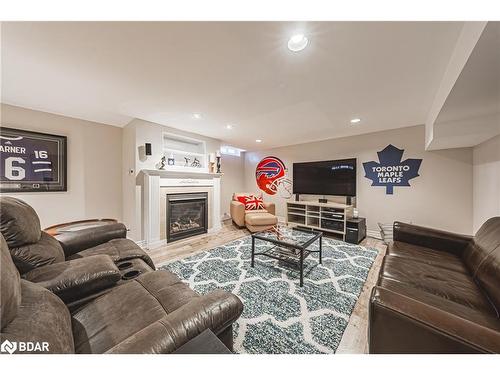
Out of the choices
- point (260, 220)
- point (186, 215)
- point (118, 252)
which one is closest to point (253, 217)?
point (260, 220)

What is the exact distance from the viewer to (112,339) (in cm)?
79

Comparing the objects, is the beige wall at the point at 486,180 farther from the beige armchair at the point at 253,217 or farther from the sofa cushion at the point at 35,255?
the sofa cushion at the point at 35,255

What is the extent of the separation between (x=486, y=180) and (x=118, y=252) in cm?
423

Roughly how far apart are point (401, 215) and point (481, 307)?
2.61m

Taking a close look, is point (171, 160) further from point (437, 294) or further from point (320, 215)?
point (437, 294)

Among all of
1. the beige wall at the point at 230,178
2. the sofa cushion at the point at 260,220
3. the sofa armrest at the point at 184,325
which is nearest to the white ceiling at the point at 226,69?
the sofa armrest at the point at 184,325

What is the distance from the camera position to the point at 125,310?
3.11 feet

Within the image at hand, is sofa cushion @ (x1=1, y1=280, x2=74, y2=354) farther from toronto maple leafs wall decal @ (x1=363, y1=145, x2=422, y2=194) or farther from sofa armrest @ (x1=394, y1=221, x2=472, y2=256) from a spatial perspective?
toronto maple leafs wall decal @ (x1=363, y1=145, x2=422, y2=194)

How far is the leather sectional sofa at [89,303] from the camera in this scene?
0.61 meters

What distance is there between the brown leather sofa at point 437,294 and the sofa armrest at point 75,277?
1463 millimetres

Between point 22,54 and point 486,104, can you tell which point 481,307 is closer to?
point 486,104

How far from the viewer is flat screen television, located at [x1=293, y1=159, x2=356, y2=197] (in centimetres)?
368
